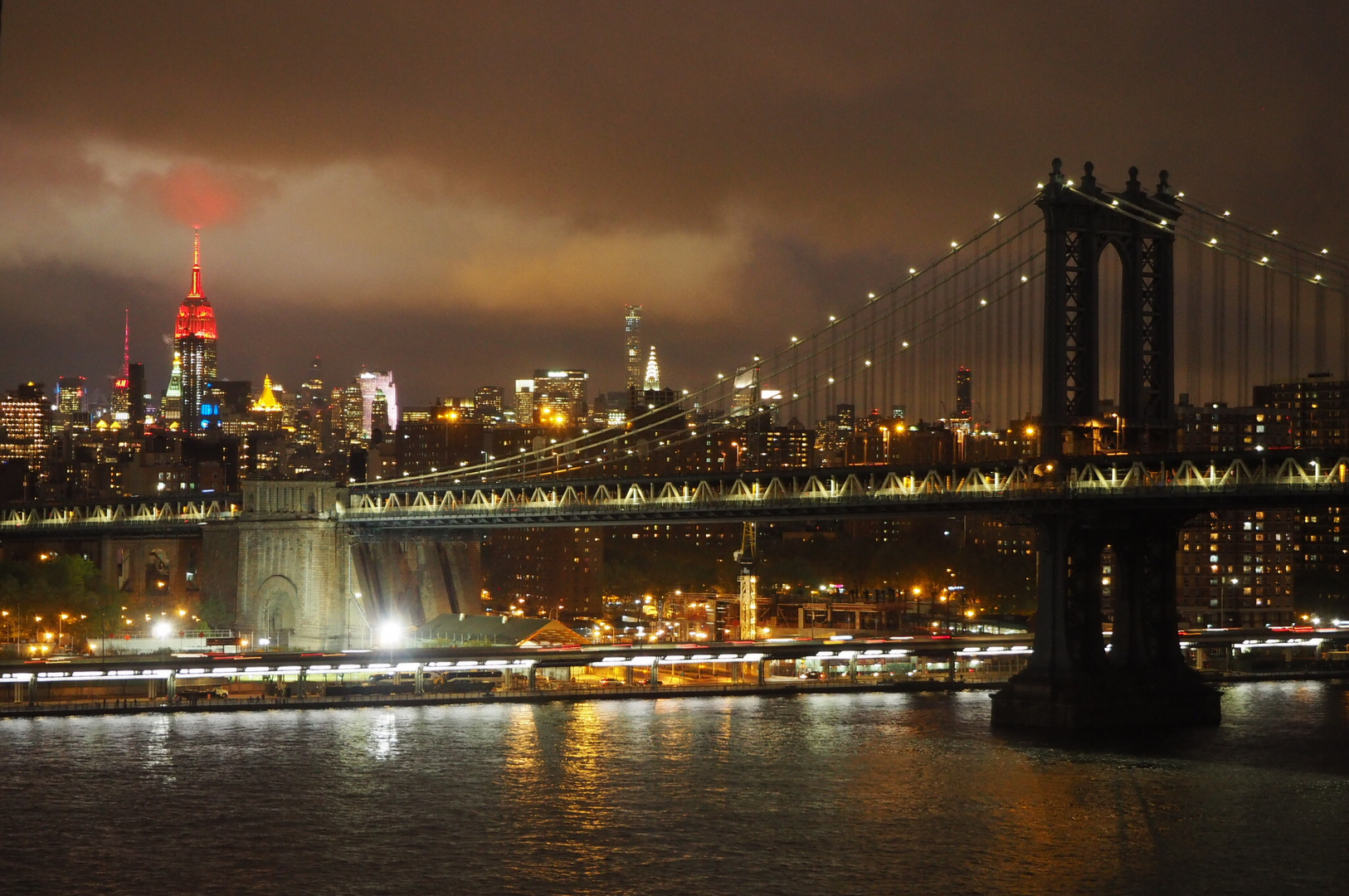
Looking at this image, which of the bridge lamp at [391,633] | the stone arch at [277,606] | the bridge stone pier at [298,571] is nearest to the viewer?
the bridge stone pier at [298,571]

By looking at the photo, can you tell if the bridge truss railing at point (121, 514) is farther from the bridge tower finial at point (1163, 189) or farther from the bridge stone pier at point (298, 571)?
the bridge tower finial at point (1163, 189)

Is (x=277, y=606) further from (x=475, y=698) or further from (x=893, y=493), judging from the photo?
(x=893, y=493)

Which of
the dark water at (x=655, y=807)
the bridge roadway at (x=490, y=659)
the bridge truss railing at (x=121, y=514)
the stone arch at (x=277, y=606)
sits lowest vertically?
the dark water at (x=655, y=807)

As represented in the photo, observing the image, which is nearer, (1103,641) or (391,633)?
(1103,641)

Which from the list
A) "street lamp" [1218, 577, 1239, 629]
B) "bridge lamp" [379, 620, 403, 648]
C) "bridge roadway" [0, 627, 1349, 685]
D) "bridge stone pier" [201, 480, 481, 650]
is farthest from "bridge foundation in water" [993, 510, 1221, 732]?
"street lamp" [1218, 577, 1239, 629]

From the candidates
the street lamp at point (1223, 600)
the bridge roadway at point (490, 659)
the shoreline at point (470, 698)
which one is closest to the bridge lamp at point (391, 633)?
the bridge roadway at point (490, 659)

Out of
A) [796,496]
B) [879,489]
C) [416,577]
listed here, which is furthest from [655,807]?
[416,577]

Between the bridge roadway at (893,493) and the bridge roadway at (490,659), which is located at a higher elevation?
the bridge roadway at (893,493)
